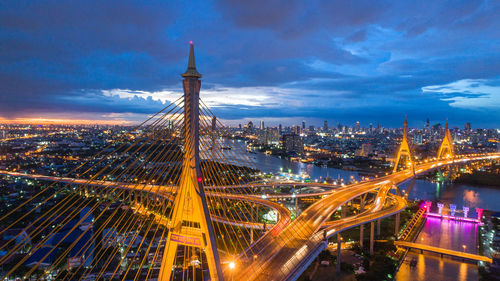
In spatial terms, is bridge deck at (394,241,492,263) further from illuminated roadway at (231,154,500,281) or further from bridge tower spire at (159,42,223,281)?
bridge tower spire at (159,42,223,281)

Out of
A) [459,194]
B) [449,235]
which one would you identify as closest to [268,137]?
[459,194]

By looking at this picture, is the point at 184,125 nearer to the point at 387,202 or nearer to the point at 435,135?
the point at 387,202

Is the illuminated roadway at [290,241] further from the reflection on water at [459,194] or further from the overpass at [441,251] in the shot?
the reflection on water at [459,194]

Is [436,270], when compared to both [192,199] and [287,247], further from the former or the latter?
[192,199]

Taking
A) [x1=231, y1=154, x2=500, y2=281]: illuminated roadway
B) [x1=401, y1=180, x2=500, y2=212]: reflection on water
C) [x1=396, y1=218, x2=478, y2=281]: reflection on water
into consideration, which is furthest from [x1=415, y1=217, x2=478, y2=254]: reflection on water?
[x1=401, y1=180, x2=500, y2=212]: reflection on water

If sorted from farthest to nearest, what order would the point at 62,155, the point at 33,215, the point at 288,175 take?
the point at 62,155, the point at 288,175, the point at 33,215

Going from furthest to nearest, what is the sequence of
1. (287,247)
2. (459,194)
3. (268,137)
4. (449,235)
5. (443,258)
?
(268,137)
(459,194)
(449,235)
(443,258)
(287,247)

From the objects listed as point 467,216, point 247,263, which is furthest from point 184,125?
point 467,216
